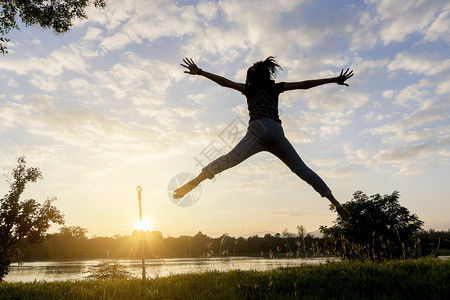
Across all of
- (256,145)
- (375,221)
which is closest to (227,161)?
(256,145)

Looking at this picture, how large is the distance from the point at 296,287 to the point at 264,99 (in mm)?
2571

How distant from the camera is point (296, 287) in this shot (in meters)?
4.46

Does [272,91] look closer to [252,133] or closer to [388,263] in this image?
[252,133]

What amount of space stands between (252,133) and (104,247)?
187067 mm

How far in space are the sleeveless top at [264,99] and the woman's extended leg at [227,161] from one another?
305 mm

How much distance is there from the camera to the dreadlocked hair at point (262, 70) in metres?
4.61

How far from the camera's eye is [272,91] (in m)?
4.50

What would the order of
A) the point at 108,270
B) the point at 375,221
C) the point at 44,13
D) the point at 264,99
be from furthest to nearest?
1. the point at 375,221
2. the point at 108,270
3. the point at 44,13
4. the point at 264,99

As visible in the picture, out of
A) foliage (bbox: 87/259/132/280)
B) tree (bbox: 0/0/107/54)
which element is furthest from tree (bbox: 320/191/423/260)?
tree (bbox: 0/0/107/54)

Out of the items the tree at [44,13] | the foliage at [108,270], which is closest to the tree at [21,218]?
the foliage at [108,270]

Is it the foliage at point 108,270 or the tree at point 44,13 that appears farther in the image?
the foliage at point 108,270

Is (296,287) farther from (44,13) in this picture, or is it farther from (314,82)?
(44,13)

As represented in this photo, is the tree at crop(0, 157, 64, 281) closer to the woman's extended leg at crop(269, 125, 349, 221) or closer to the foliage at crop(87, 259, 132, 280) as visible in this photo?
the foliage at crop(87, 259, 132, 280)

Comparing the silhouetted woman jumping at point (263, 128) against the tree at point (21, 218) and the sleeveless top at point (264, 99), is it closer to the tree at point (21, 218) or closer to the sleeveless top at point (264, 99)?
the sleeveless top at point (264, 99)
